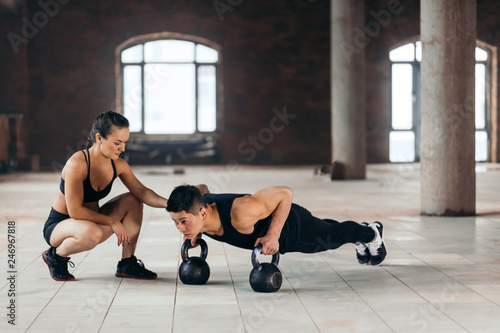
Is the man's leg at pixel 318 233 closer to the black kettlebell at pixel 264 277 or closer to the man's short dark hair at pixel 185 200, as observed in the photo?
the black kettlebell at pixel 264 277

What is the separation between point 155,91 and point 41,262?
15080 millimetres

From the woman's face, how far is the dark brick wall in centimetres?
1582

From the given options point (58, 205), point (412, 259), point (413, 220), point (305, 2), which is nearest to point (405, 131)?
point (305, 2)

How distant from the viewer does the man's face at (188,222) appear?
4395mm

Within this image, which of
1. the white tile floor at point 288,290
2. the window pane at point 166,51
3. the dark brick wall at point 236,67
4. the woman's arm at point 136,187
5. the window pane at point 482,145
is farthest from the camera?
the window pane at point 482,145

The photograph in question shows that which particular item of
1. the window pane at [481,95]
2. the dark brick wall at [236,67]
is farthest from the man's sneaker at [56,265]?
the window pane at [481,95]

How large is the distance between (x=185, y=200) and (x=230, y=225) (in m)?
0.41

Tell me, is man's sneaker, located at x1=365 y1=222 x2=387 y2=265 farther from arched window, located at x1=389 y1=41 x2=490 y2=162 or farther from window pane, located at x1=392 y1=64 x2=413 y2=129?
window pane, located at x1=392 y1=64 x2=413 y2=129

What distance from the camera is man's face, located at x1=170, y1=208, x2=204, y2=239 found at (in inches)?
173

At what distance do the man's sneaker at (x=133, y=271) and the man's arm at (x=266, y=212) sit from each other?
0.88m

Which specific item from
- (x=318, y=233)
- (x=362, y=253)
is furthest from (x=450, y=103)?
(x=318, y=233)

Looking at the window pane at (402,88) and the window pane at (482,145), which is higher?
the window pane at (402,88)

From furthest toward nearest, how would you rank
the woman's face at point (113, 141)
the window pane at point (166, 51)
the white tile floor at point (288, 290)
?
the window pane at point (166, 51), the woman's face at point (113, 141), the white tile floor at point (288, 290)

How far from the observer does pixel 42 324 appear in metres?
3.94
